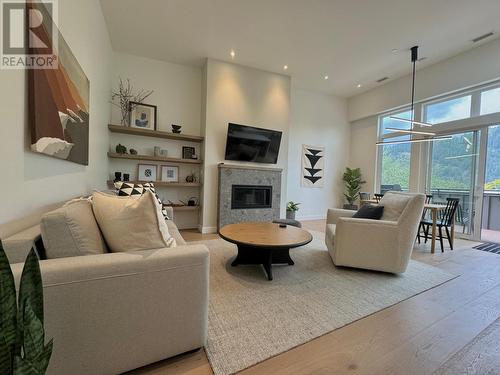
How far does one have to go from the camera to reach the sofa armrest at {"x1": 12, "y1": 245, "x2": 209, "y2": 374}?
967 millimetres

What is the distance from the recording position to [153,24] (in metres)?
3.38

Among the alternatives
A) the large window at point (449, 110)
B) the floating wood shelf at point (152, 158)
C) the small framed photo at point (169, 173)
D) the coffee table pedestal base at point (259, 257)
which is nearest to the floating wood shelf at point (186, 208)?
the small framed photo at point (169, 173)

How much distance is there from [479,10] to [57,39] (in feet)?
15.9

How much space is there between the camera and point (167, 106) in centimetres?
444

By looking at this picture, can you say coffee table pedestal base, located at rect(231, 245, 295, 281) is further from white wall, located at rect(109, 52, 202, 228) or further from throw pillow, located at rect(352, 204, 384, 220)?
white wall, located at rect(109, 52, 202, 228)

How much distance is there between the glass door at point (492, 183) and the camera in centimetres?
389

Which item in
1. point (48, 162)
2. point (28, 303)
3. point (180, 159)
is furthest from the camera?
point (180, 159)

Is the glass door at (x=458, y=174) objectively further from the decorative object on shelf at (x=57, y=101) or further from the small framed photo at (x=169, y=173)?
the decorative object on shelf at (x=57, y=101)

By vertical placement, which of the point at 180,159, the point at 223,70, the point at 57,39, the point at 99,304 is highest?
the point at 223,70

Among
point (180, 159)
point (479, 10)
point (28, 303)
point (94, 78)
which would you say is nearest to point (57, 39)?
point (94, 78)

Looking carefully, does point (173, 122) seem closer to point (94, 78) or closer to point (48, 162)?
point (94, 78)

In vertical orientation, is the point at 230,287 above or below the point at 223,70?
below

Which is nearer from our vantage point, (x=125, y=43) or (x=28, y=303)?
(x=28, y=303)

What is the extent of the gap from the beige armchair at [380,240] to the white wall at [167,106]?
10.1 ft
